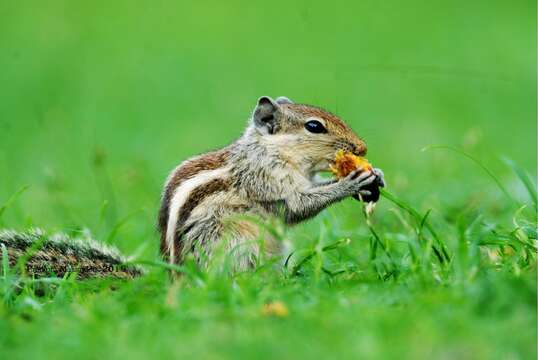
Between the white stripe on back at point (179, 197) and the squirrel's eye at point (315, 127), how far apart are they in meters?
0.63

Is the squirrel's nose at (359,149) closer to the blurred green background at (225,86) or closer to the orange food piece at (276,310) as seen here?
the blurred green background at (225,86)

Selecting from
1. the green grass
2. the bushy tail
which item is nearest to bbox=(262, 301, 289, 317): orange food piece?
the green grass

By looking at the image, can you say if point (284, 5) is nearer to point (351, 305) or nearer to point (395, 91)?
point (395, 91)

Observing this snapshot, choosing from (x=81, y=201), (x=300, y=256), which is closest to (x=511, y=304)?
(x=300, y=256)

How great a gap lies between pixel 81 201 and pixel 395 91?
264 inches

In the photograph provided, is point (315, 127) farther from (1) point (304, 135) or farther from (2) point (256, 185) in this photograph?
(2) point (256, 185)

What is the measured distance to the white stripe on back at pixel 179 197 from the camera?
5910 mm

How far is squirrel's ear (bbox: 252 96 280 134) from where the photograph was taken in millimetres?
6473

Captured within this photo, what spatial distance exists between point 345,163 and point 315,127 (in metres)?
0.31

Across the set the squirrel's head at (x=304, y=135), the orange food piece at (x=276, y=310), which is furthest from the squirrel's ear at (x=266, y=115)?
the orange food piece at (x=276, y=310)

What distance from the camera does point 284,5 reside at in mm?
21031

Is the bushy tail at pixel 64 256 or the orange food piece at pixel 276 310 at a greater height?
the orange food piece at pixel 276 310

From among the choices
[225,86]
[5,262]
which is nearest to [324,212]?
[5,262]

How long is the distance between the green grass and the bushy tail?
0.22 meters
